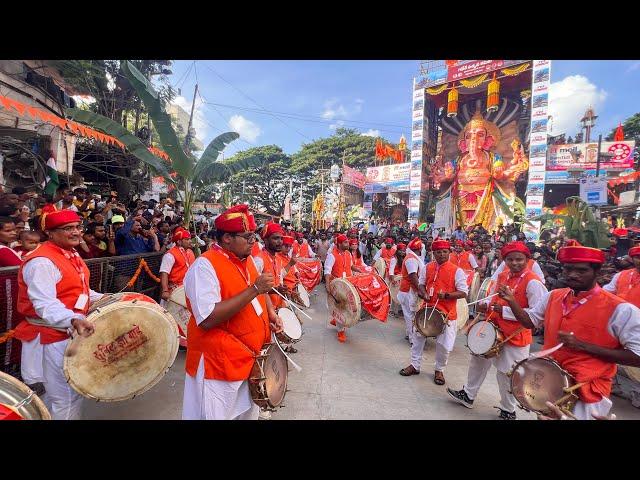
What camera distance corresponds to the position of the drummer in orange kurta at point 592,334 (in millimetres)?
2371

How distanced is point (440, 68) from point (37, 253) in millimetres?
33158

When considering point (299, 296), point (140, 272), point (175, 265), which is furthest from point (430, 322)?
point (140, 272)

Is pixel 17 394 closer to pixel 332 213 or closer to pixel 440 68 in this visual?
pixel 440 68

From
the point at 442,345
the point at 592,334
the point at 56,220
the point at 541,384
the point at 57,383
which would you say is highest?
the point at 56,220

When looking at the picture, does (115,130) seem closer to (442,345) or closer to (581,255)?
(442,345)

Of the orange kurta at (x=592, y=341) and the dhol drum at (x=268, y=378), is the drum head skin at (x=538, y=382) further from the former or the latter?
the dhol drum at (x=268, y=378)

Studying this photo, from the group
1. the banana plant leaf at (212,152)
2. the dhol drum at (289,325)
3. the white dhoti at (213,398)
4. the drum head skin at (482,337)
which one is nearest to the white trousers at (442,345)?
the drum head skin at (482,337)

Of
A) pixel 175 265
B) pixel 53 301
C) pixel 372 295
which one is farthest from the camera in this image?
pixel 372 295

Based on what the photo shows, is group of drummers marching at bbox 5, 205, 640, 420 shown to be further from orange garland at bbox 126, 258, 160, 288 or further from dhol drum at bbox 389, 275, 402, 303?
dhol drum at bbox 389, 275, 402, 303

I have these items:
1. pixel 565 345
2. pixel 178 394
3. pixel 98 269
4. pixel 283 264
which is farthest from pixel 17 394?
pixel 283 264

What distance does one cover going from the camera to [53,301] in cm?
257

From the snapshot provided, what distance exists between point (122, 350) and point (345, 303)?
4.10m

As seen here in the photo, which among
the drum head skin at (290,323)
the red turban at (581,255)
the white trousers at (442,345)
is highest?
the red turban at (581,255)

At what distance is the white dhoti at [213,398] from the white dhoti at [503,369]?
294cm
